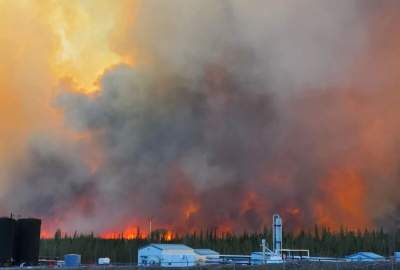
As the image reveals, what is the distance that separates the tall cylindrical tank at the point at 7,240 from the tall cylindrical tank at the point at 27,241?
1569 mm

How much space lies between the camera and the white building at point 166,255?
98125mm

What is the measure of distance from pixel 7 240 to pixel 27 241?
395 cm

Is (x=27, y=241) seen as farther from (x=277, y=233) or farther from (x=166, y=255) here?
(x=277, y=233)

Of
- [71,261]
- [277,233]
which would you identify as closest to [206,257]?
[277,233]

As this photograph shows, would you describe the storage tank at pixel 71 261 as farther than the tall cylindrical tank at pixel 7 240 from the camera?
Yes

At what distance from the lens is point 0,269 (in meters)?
71.2

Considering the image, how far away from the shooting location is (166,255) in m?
99.8

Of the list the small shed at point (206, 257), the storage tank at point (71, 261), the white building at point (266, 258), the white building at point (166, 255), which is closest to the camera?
the storage tank at point (71, 261)

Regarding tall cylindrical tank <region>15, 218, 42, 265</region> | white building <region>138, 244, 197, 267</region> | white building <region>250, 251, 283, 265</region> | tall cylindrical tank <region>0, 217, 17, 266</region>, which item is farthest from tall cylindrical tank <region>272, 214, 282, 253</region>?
tall cylindrical tank <region>0, 217, 17, 266</region>

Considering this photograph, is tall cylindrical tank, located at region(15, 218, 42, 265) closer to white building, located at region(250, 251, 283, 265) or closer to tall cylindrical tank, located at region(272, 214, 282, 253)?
white building, located at region(250, 251, 283, 265)

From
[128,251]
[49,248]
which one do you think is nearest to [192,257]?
[128,251]

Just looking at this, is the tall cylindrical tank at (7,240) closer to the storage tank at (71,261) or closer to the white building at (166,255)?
the storage tank at (71,261)

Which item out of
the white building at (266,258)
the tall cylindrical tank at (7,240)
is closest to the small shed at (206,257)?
the white building at (266,258)

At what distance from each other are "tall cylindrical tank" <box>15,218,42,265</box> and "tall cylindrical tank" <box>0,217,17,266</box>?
1.57m
